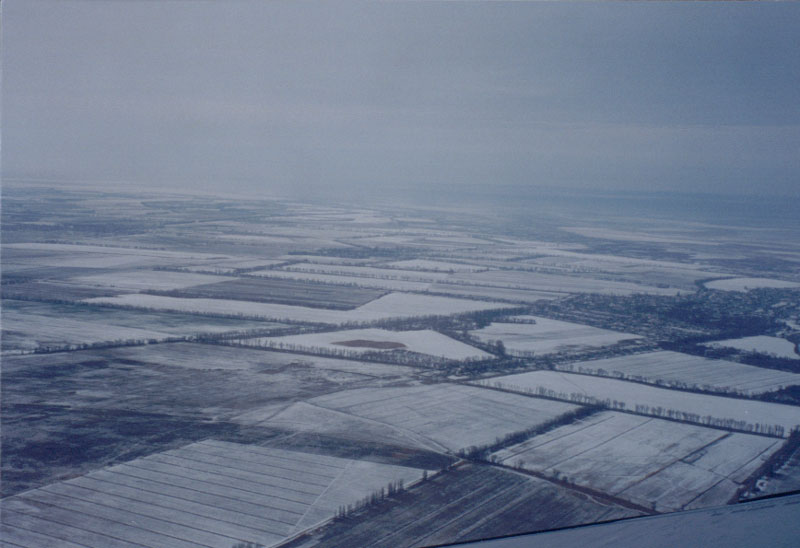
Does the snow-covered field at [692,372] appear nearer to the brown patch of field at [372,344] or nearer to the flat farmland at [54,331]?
the brown patch of field at [372,344]

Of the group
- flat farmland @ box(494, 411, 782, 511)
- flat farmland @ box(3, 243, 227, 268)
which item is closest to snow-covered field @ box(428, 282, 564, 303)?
flat farmland @ box(3, 243, 227, 268)

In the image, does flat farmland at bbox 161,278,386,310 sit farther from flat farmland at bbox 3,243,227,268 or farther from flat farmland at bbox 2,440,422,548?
flat farmland at bbox 2,440,422,548

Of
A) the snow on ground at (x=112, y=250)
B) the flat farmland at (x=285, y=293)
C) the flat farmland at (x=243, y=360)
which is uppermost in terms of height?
the snow on ground at (x=112, y=250)

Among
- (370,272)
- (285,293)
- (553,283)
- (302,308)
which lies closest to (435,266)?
(370,272)

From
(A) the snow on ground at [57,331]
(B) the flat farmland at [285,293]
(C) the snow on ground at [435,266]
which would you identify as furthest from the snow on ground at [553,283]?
(A) the snow on ground at [57,331]

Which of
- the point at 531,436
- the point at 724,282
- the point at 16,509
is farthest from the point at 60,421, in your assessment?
the point at 724,282

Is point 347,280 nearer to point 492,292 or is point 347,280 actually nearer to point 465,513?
point 492,292
